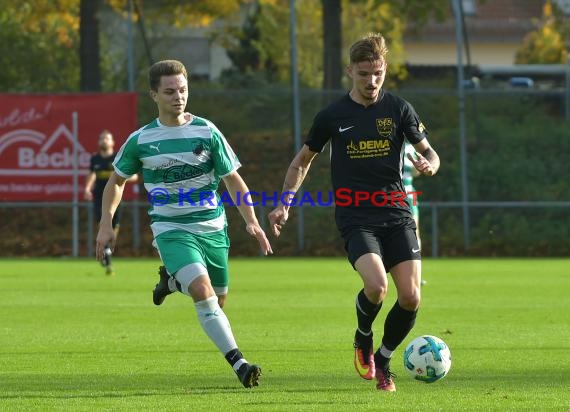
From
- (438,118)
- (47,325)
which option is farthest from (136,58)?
(47,325)

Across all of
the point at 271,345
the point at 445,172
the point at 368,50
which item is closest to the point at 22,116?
→ the point at 445,172

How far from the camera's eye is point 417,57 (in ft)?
139

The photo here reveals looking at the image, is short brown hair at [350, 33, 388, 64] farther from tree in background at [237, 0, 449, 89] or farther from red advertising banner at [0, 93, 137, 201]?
tree in background at [237, 0, 449, 89]

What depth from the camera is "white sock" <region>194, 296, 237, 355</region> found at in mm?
7992

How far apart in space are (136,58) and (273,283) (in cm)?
1056

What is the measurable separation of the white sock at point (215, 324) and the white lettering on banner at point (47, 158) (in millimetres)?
18319

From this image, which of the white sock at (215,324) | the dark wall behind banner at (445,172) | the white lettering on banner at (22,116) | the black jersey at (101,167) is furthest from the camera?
the dark wall behind banner at (445,172)

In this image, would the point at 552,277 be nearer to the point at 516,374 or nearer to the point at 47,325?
the point at 47,325

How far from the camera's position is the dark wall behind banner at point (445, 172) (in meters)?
26.5

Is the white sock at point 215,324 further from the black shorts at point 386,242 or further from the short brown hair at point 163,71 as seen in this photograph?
the short brown hair at point 163,71

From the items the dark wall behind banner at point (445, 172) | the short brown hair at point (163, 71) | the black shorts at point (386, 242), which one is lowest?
the dark wall behind banner at point (445, 172)

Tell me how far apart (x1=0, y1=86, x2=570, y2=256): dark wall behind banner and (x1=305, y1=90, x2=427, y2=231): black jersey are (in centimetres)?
1795

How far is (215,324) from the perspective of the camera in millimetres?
8031

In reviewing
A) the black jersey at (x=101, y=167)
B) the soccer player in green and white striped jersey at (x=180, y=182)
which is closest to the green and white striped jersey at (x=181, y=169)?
the soccer player in green and white striped jersey at (x=180, y=182)
